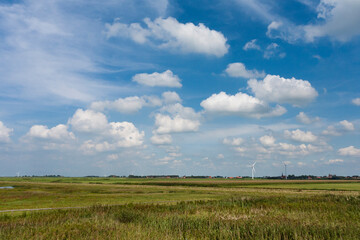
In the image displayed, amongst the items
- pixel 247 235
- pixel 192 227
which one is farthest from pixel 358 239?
pixel 192 227

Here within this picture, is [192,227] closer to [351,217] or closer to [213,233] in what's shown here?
[213,233]

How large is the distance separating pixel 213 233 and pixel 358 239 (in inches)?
357

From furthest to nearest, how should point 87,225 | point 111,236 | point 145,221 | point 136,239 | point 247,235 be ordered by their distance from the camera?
point 145,221, point 87,225, point 247,235, point 111,236, point 136,239

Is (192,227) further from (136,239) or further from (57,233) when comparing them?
(57,233)

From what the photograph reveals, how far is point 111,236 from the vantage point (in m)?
19.3

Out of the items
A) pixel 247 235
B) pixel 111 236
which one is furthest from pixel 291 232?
pixel 111 236

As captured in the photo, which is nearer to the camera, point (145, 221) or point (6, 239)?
point (6, 239)

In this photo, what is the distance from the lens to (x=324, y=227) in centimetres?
2170

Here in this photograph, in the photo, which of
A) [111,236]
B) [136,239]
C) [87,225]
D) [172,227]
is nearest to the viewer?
[136,239]

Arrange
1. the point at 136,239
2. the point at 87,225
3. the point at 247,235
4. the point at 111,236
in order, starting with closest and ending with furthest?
the point at 136,239
the point at 111,236
the point at 247,235
the point at 87,225

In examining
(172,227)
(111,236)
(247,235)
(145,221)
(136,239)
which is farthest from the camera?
(145,221)

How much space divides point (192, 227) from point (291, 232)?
25.3 ft

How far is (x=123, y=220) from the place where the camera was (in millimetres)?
29031

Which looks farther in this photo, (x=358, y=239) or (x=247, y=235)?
(x=247, y=235)
